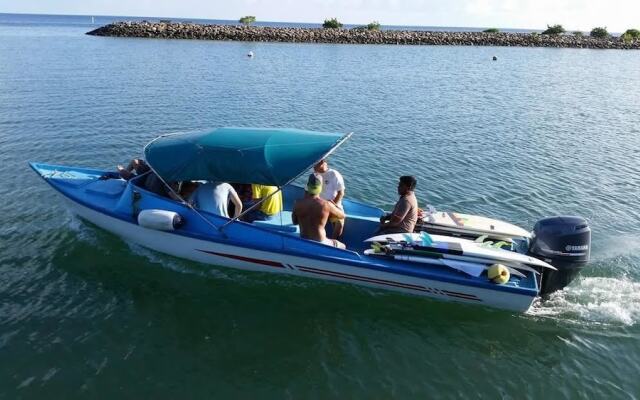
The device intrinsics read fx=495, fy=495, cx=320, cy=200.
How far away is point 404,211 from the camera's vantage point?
8883 millimetres

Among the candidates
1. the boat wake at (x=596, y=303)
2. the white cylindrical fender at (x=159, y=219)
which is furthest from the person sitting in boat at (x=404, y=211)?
the white cylindrical fender at (x=159, y=219)

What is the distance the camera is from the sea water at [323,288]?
701cm

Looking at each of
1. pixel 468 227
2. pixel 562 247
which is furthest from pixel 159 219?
pixel 562 247

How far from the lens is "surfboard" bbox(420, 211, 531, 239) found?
916cm

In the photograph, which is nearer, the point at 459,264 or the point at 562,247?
the point at 562,247

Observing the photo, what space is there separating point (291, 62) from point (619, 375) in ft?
121

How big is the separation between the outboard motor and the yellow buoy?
753 millimetres

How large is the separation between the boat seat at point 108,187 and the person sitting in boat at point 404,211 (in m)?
5.52

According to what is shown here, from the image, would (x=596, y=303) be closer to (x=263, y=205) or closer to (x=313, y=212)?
(x=313, y=212)

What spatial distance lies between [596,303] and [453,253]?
104 inches

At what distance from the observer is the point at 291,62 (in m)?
40.7

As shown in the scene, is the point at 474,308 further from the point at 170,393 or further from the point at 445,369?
the point at 170,393

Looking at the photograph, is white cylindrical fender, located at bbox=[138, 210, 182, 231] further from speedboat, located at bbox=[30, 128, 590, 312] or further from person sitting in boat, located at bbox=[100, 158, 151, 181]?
person sitting in boat, located at bbox=[100, 158, 151, 181]

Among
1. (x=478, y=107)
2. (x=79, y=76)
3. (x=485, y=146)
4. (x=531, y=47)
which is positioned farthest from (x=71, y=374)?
(x=531, y=47)
